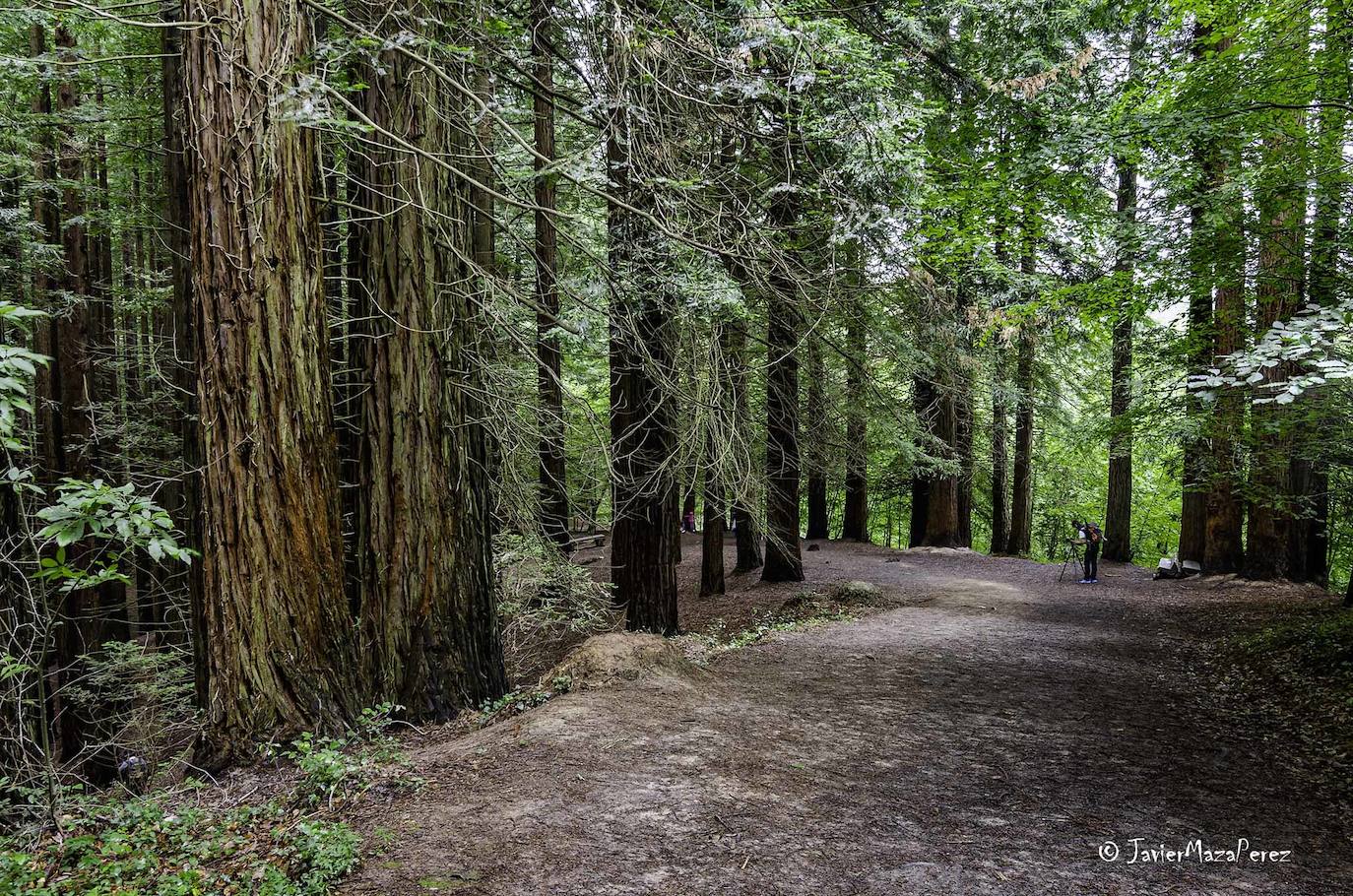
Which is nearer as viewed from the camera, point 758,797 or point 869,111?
point 758,797

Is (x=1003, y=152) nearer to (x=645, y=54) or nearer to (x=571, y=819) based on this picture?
(x=645, y=54)

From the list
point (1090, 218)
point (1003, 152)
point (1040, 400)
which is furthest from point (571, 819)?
point (1040, 400)

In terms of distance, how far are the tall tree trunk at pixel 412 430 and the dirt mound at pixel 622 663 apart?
868mm

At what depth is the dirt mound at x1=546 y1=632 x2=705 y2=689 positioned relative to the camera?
5.86 m

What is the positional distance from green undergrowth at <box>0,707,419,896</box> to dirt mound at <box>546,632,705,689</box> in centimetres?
169

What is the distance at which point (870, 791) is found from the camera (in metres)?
4.19

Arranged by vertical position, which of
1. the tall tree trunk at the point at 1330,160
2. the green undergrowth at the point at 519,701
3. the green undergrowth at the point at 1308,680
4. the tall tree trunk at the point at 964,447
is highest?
the tall tree trunk at the point at 1330,160

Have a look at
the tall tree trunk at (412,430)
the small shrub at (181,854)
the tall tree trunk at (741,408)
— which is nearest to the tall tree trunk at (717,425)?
the tall tree trunk at (741,408)

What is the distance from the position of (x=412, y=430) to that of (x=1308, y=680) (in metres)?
7.96

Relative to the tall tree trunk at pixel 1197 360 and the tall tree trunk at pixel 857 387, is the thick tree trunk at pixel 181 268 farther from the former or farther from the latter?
the tall tree trunk at pixel 1197 360

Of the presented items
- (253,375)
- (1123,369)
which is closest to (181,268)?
(253,375)

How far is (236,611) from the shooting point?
4367 mm

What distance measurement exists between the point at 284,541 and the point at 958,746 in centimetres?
458

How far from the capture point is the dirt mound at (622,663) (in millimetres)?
5863
